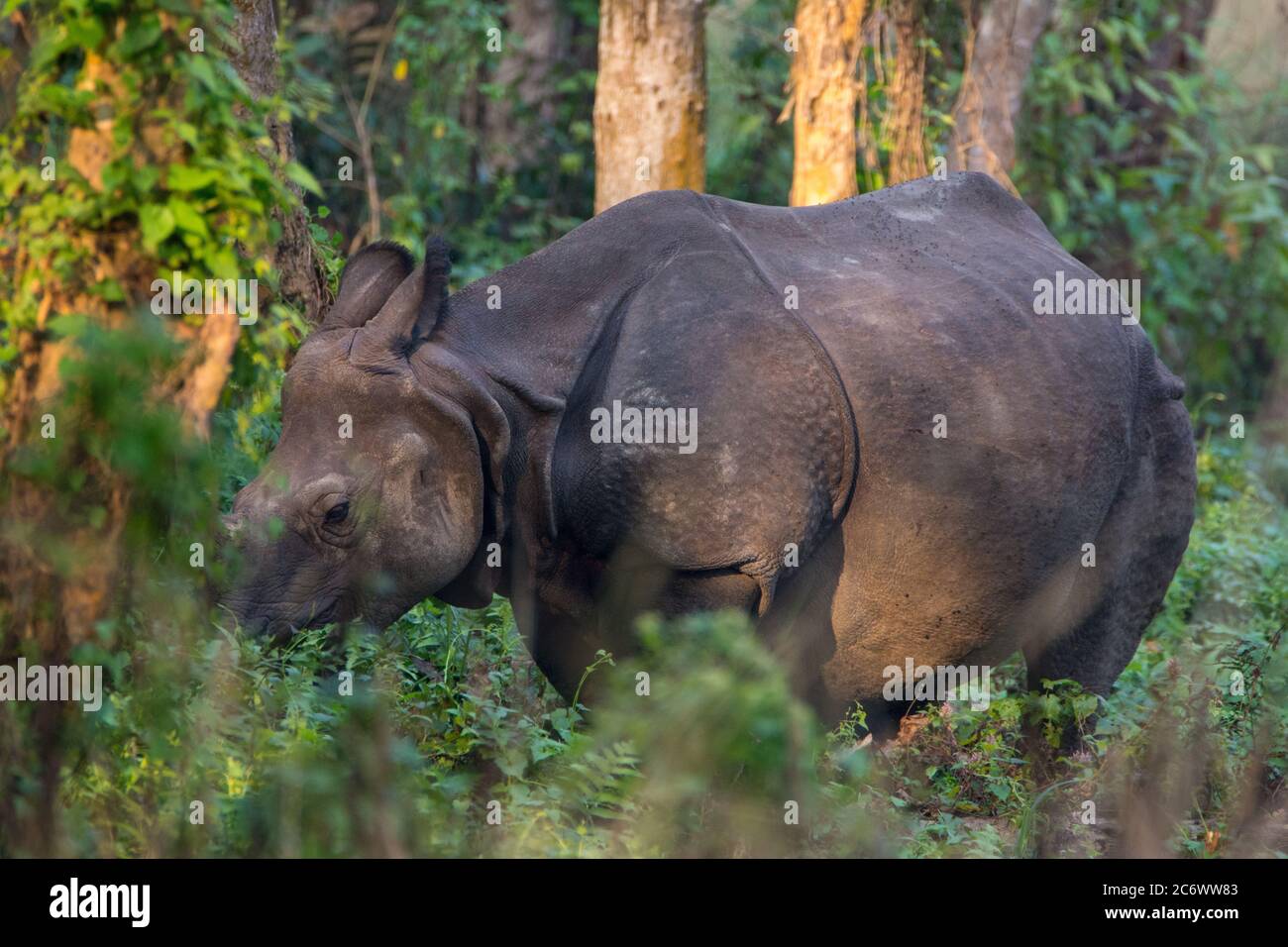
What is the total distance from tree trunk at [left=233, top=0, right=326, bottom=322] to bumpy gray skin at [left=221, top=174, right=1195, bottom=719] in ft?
5.35

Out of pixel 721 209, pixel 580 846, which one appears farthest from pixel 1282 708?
pixel 580 846

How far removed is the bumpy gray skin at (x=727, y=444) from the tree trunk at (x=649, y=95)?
270 cm

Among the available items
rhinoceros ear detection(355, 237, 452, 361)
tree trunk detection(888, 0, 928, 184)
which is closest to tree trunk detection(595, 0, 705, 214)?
tree trunk detection(888, 0, 928, 184)

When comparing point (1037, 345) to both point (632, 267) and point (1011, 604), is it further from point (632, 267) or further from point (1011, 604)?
point (632, 267)

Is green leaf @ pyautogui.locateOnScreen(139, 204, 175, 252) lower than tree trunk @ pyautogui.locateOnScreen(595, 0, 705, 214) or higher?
lower

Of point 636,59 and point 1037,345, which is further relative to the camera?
point 636,59

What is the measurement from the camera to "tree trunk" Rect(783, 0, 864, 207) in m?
9.38

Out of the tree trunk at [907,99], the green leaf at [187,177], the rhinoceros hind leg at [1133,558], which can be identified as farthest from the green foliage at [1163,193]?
the green leaf at [187,177]

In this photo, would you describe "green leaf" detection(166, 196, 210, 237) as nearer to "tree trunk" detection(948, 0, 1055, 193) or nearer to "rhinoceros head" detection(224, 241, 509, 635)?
"rhinoceros head" detection(224, 241, 509, 635)

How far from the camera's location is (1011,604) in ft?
20.9

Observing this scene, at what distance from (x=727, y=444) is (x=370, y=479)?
1160 millimetres

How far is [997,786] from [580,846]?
235 centimetres

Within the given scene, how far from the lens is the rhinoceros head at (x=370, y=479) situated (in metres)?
5.50

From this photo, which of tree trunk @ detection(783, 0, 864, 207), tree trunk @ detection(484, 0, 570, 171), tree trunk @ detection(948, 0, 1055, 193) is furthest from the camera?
tree trunk @ detection(484, 0, 570, 171)
